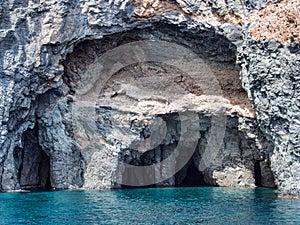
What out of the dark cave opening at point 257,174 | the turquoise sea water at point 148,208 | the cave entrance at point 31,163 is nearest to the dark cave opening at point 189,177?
the dark cave opening at point 257,174

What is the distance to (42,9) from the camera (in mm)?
27062

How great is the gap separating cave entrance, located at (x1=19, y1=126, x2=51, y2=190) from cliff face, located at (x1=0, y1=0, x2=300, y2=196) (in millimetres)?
62

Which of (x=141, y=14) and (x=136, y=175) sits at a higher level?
(x=141, y=14)

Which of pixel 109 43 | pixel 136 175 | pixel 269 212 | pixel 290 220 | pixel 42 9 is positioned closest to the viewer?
pixel 290 220

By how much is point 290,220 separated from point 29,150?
58.0 feet

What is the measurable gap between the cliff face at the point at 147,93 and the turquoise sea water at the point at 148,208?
9.37 ft

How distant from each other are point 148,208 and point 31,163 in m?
12.2

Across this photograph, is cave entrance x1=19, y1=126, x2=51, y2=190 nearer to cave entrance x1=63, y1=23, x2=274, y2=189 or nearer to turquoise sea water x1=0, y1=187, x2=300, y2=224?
cave entrance x1=63, y1=23, x2=274, y2=189

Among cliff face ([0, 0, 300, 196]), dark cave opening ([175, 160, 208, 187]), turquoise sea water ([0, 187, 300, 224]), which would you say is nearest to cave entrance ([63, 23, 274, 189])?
cliff face ([0, 0, 300, 196])

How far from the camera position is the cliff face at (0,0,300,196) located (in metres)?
25.0

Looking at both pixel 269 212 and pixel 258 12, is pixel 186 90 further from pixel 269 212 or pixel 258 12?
pixel 269 212

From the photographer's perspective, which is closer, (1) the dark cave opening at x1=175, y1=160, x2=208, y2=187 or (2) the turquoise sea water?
(2) the turquoise sea water

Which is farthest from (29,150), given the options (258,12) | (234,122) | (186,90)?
(258,12)

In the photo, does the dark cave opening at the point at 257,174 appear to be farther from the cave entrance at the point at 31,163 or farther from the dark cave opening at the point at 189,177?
the cave entrance at the point at 31,163
